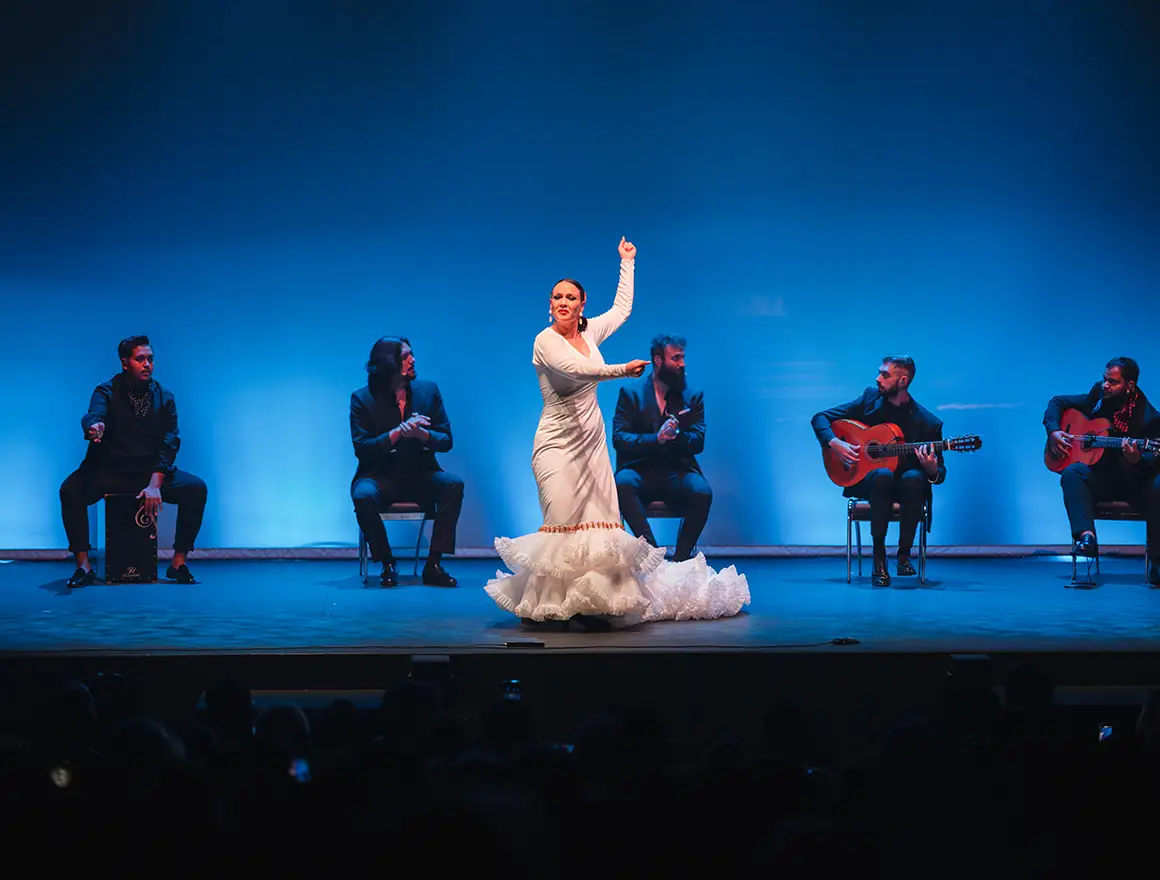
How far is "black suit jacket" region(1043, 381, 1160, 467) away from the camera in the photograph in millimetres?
6996

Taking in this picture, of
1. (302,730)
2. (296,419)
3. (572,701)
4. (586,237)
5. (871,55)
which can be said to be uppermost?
(871,55)

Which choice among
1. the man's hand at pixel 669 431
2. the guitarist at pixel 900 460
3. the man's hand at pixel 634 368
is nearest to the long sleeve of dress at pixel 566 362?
the man's hand at pixel 634 368

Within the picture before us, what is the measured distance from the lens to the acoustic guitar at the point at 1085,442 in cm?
682

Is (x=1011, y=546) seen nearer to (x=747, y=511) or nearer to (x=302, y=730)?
(x=747, y=511)

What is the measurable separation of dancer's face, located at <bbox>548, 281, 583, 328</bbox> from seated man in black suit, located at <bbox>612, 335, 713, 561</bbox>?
6.65 ft

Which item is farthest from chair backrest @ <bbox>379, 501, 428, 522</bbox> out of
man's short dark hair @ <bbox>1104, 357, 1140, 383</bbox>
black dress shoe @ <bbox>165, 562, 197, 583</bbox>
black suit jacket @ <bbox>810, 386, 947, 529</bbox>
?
man's short dark hair @ <bbox>1104, 357, 1140, 383</bbox>

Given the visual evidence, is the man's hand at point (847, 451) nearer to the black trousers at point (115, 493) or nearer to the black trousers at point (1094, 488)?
the black trousers at point (1094, 488)

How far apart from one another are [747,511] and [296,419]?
10.4ft

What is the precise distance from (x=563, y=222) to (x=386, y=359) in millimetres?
1977

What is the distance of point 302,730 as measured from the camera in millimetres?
2486

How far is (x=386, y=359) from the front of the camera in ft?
23.5

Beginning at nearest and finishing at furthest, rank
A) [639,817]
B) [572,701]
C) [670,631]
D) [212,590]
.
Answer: [639,817]
[572,701]
[670,631]
[212,590]

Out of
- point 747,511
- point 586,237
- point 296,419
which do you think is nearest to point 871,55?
point 586,237

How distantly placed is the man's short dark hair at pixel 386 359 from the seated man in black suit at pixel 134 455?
3.85 ft
